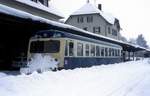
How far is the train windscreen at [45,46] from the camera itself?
17922 mm

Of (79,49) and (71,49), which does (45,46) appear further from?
(79,49)

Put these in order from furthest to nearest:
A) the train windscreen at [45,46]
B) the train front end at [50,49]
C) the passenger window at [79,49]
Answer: the passenger window at [79,49]
the train windscreen at [45,46]
the train front end at [50,49]

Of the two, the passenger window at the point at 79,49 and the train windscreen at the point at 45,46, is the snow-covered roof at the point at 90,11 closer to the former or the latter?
the passenger window at the point at 79,49

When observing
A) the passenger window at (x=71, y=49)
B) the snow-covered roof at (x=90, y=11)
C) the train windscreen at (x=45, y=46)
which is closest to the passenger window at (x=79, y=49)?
the passenger window at (x=71, y=49)

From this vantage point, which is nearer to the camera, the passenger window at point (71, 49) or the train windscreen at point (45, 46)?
the train windscreen at point (45, 46)

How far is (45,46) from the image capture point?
18391 millimetres

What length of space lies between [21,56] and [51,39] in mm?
7010

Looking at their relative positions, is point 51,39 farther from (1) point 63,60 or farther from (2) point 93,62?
(2) point 93,62

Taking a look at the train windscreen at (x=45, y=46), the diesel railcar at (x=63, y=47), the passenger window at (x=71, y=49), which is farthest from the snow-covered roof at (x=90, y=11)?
the train windscreen at (x=45, y=46)

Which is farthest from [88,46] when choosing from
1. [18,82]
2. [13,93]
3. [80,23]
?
[80,23]

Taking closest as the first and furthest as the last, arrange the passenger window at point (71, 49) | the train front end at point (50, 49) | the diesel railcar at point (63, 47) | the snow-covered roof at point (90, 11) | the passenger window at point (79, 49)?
the train front end at point (50, 49) < the diesel railcar at point (63, 47) < the passenger window at point (71, 49) < the passenger window at point (79, 49) < the snow-covered roof at point (90, 11)

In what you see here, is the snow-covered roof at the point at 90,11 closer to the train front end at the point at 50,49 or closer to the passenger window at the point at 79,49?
the passenger window at the point at 79,49

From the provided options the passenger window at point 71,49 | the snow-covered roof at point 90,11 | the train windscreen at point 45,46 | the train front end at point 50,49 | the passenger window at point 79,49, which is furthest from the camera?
the snow-covered roof at point 90,11

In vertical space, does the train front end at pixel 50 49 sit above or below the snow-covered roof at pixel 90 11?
below
